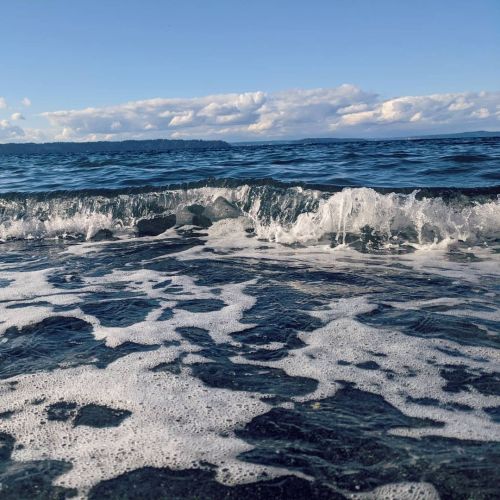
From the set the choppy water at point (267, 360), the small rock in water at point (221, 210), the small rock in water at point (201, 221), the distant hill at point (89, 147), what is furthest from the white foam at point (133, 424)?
the distant hill at point (89, 147)

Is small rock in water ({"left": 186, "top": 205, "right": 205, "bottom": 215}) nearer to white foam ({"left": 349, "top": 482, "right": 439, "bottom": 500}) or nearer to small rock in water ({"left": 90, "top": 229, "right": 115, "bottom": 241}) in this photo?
small rock in water ({"left": 90, "top": 229, "right": 115, "bottom": 241})

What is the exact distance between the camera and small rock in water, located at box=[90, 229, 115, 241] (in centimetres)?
1084

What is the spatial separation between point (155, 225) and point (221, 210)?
1690mm

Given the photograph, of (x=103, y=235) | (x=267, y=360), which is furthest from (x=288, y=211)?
(x=267, y=360)

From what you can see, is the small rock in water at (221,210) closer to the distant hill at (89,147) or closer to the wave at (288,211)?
the wave at (288,211)

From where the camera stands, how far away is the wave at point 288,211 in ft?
31.1

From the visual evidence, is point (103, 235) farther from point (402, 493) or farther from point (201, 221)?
point (402, 493)

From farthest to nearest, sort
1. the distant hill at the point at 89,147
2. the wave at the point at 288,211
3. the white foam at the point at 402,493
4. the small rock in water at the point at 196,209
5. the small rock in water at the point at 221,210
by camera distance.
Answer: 1. the distant hill at the point at 89,147
2. the small rock in water at the point at 196,209
3. the small rock in water at the point at 221,210
4. the wave at the point at 288,211
5. the white foam at the point at 402,493

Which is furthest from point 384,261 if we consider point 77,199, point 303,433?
point 77,199

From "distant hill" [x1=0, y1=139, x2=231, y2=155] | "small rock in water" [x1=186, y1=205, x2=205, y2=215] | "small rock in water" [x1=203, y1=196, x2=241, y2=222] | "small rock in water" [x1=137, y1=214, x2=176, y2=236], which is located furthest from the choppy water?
"distant hill" [x1=0, y1=139, x2=231, y2=155]

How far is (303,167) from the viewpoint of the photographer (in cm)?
1675

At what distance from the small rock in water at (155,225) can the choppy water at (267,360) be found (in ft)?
4.22

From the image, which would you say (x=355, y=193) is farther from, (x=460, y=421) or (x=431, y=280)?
(x=460, y=421)

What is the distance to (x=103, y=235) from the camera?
11.2 metres
